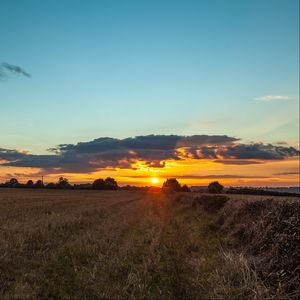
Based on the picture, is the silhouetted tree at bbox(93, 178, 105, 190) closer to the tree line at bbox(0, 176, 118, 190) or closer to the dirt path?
the tree line at bbox(0, 176, 118, 190)

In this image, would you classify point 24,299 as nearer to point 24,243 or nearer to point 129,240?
point 24,243

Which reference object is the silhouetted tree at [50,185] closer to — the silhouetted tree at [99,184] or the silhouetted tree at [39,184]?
the silhouetted tree at [39,184]

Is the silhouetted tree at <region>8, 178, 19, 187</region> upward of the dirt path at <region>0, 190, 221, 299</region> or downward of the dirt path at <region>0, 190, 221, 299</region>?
upward

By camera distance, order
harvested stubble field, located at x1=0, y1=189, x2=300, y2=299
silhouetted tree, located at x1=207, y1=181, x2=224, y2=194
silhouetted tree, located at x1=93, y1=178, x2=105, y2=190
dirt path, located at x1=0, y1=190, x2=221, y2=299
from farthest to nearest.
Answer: silhouetted tree, located at x1=93, y1=178, x2=105, y2=190 → silhouetted tree, located at x1=207, y1=181, x2=224, y2=194 → dirt path, located at x1=0, y1=190, x2=221, y2=299 → harvested stubble field, located at x1=0, y1=189, x2=300, y2=299

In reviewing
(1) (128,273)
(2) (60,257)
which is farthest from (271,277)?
(2) (60,257)

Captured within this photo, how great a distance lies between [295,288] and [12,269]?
299 inches

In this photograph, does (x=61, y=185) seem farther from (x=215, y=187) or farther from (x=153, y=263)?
(x=153, y=263)

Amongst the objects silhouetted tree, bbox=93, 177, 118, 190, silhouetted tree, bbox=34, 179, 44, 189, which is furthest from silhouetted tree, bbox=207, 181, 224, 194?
silhouetted tree, bbox=34, 179, 44, 189

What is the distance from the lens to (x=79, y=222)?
75.4 feet

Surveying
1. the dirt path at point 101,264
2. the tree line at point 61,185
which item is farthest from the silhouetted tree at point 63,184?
the dirt path at point 101,264

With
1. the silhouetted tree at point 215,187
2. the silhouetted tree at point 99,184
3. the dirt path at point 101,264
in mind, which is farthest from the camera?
the silhouetted tree at point 99,184

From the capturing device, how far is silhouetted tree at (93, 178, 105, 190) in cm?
18945

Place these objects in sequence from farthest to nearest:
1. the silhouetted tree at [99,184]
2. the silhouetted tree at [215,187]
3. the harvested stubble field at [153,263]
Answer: the silhouetted tree at [99,184], the silhouetted tree at [215,187], the harvested stubble field at [153,263]

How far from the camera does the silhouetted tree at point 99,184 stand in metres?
189
